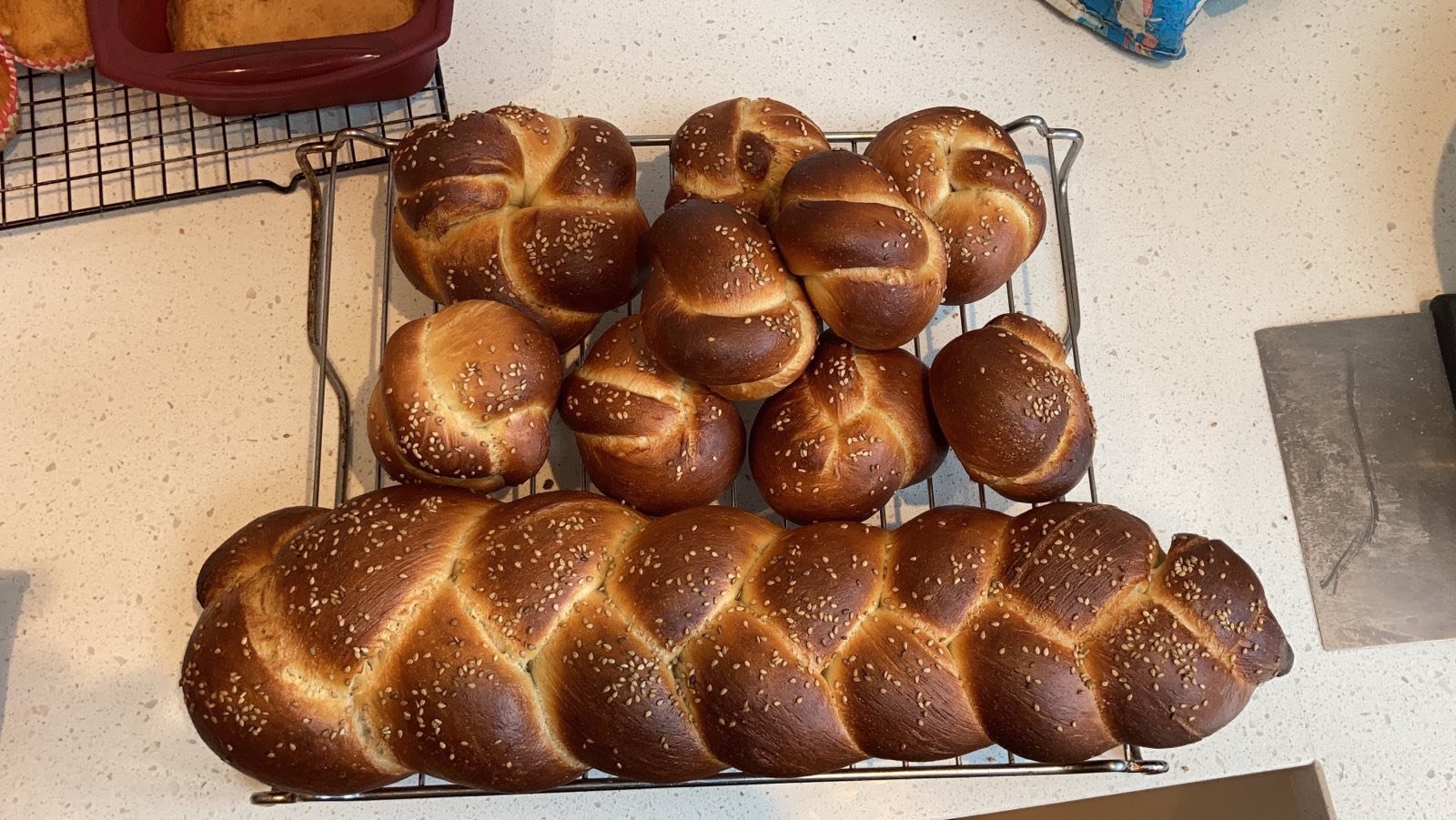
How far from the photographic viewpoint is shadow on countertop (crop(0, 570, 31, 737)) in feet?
3.96

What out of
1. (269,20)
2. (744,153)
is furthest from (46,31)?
(744,153)

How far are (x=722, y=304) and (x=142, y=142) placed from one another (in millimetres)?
1043

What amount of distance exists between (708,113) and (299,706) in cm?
89

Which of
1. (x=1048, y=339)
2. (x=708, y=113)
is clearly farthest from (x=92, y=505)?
(x=1048, y=339)

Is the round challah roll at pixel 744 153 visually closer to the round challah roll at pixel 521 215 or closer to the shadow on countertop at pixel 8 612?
the round challah roll at pixel 521 215

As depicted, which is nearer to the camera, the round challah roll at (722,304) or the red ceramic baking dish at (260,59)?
the round challah roll at (722,304)

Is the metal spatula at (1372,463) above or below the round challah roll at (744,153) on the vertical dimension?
below

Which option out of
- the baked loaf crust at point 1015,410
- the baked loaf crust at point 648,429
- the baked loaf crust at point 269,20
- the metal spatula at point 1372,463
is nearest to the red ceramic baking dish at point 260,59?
the baked loaf crust at point 269,20

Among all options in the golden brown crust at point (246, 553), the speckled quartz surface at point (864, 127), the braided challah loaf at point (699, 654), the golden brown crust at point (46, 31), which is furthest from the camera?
the golden brown crust at point (46, 31)

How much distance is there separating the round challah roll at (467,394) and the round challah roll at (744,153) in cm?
30

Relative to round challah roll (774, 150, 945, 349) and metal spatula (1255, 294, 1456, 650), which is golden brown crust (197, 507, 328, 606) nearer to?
round challah roll (774, 150, 945, 349)

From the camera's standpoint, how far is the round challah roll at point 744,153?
1.15m

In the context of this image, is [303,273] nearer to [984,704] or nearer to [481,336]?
[481,336]

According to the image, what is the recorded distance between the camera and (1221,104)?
1.49 m
